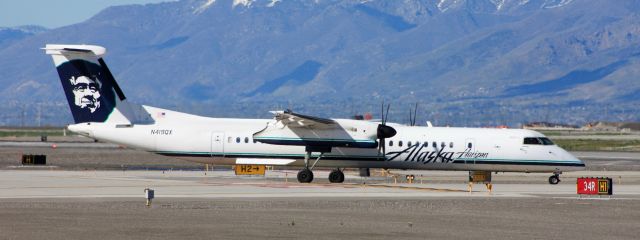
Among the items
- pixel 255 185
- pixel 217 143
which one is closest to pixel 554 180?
pixel 255 185

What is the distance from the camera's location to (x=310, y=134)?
49750mm

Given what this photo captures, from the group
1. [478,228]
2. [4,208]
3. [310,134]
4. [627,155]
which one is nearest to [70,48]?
[310,134]

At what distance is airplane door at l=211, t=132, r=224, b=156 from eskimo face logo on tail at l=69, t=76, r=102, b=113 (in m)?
4.56

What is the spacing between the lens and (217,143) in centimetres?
5044

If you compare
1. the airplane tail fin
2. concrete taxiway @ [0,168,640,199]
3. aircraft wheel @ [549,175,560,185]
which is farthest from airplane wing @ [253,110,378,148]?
aircraft wheel @ [549,175,560,185]

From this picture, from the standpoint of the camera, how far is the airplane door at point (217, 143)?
165ft

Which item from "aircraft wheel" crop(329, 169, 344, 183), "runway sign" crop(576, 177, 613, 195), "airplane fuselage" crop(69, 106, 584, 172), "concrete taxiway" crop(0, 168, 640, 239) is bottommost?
"concrete taxiway" crop(0, 168, 640, 239)

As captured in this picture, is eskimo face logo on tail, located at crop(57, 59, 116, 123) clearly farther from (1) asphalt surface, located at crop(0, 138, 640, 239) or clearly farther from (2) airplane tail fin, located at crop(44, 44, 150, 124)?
(1) asphalt surface, located at crop(0, 138, 640, 239)

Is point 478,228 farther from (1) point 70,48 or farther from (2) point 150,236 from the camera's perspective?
(1) point 70,48

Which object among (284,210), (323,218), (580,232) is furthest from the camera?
(284,210)

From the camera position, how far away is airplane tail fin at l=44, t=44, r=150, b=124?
4919cm

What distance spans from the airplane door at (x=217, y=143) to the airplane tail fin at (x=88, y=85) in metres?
3.26

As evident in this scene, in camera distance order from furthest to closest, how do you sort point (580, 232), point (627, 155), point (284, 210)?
point (627, 155)
point (284, 210)
point (580, 232)

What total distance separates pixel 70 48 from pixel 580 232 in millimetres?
24118
